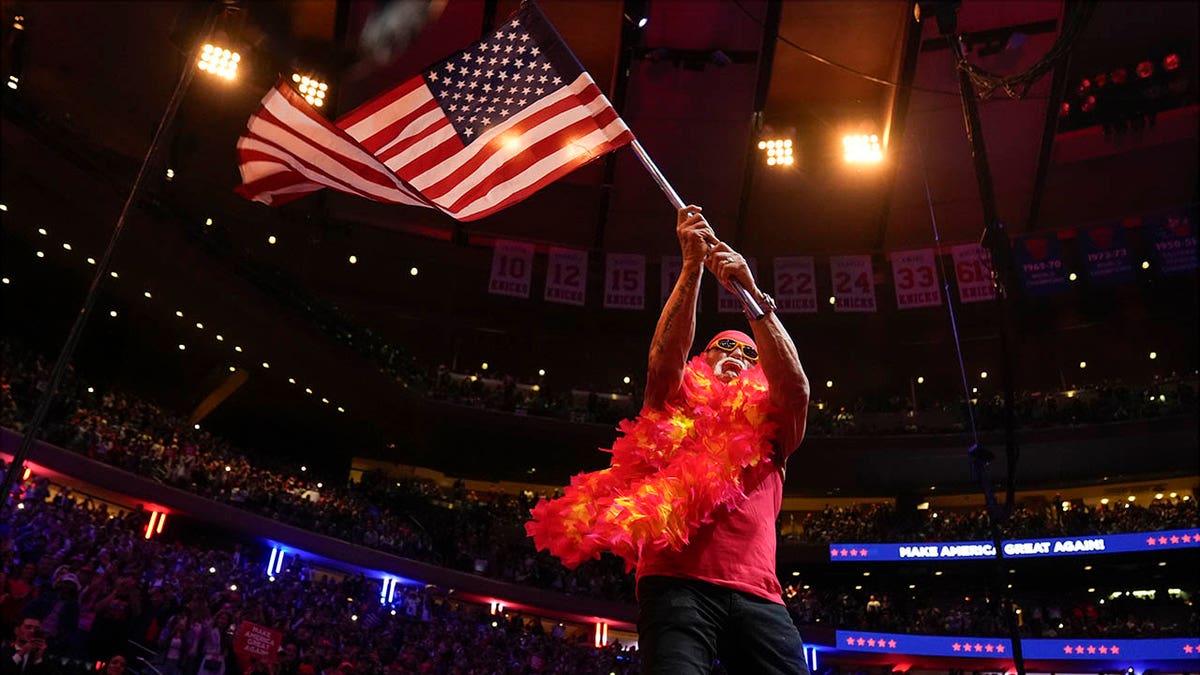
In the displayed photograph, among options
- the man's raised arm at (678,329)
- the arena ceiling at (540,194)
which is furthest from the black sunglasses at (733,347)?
the arena ceiling at (540,194)

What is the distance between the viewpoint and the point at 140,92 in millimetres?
23078

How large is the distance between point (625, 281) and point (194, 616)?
16.8 metres

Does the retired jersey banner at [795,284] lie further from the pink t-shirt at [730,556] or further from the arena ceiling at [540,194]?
the pink t-shirt at [730,556]

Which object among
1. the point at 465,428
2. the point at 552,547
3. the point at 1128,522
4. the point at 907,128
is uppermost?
the point at 907,128

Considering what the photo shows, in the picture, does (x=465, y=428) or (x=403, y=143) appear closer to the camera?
(x=403, y=143)

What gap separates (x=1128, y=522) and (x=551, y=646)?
50.4 feet

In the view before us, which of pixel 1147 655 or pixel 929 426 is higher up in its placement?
pixel 929 426

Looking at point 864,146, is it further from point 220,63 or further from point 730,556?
point 730,556

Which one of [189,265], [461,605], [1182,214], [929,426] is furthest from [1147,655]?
[189,265]

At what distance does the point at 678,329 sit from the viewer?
3039 millimetres

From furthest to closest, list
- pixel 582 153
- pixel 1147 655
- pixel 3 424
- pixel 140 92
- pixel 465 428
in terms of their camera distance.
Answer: pixel 465 428 < pixel 140 92 < pixel 1147 655 < pixel 3 424 < pixel 582 153

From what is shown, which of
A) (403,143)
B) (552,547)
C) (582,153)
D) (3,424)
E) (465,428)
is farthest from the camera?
(465,428)

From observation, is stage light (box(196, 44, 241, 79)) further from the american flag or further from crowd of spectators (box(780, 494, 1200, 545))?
crowd of spectators (box(780, 494, 1200, 545))

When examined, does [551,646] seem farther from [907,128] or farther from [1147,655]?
[907,128]
